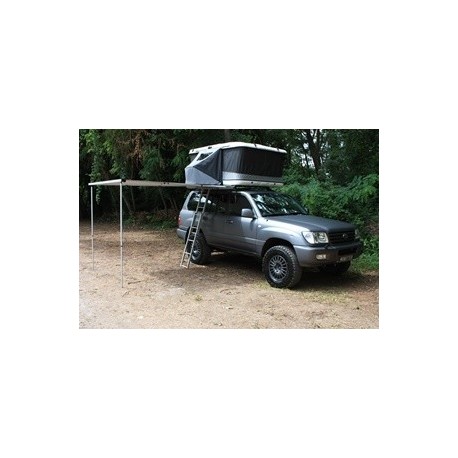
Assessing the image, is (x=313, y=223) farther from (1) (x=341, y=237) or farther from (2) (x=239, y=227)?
(2) (x=239, y=227)

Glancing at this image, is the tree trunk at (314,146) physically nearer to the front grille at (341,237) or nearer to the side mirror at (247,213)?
the side mirror at (247,213)

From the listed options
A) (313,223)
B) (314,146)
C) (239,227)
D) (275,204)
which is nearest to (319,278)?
(313,223)

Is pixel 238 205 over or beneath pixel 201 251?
over

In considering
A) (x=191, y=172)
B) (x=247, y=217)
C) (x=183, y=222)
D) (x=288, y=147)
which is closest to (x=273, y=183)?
(x=247, y=217)

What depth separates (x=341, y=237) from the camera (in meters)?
7.21

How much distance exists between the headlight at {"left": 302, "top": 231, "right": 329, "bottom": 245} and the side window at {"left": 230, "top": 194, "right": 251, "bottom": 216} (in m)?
1.69

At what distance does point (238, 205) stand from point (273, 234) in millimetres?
1340

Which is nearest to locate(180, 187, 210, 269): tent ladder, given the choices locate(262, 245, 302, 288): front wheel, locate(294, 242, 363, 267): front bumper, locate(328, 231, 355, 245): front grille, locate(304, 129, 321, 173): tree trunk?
locate(262, 245, 302, 288): front wheel

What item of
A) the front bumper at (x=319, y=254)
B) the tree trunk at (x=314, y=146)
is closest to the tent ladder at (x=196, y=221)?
the front bumper at (x=319, y=254)

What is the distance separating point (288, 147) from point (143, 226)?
6963 millimetres

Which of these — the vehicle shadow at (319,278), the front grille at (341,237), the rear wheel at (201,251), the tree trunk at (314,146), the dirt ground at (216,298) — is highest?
the tree trunk at (314,146)

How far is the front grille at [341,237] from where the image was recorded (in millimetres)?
7047

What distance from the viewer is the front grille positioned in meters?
7.05

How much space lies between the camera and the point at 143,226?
58.7 feet
